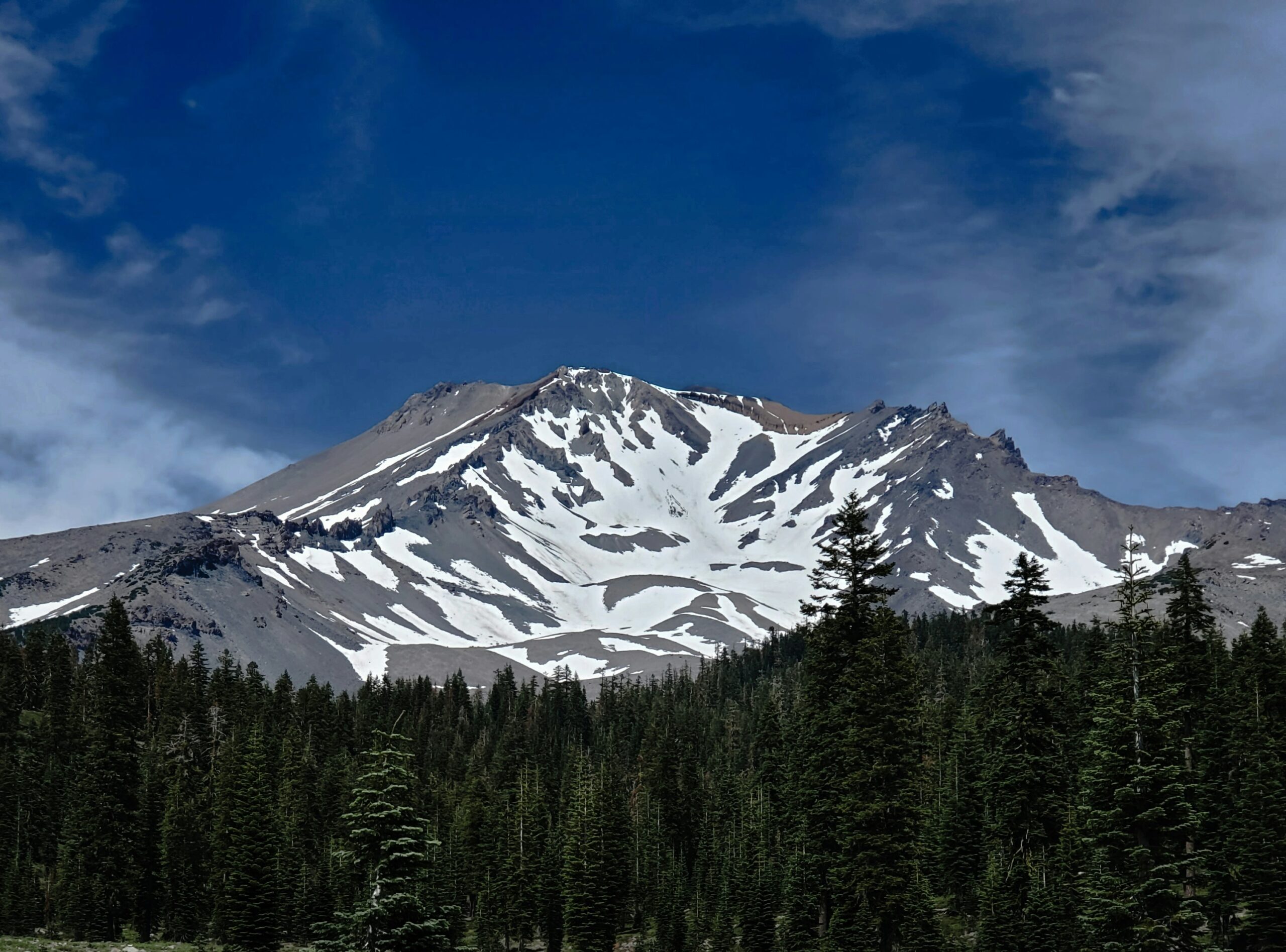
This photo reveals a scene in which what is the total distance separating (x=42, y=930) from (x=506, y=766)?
55118mm


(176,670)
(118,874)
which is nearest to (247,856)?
(118,874)

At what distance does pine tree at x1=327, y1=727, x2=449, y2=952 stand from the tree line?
0.32 feet

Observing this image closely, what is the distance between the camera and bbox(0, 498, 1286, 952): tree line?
1503 inches

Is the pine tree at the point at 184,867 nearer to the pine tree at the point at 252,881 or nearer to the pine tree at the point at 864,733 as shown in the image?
the pine tree at the point at 252,881

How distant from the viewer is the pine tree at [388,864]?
2919 cm

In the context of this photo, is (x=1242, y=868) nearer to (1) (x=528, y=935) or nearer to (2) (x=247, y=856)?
(2) (x=247, y=856)

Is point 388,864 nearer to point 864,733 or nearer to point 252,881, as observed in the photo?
point 864,733

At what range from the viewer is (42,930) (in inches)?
3238

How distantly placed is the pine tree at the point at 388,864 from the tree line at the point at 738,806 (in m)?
0.10

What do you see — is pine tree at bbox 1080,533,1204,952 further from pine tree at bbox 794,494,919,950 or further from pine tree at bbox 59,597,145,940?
A: pine tree at bbox 59,597,145,940

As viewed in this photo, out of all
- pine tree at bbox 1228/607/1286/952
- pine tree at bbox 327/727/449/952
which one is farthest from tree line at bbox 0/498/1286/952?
pine tree at bbox 1228/607/1286/952

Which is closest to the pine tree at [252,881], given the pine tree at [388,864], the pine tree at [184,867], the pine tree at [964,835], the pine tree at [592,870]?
the pine tree at [184,867]

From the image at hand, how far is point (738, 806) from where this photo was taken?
11619 cm

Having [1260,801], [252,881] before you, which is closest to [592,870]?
[252,881]
